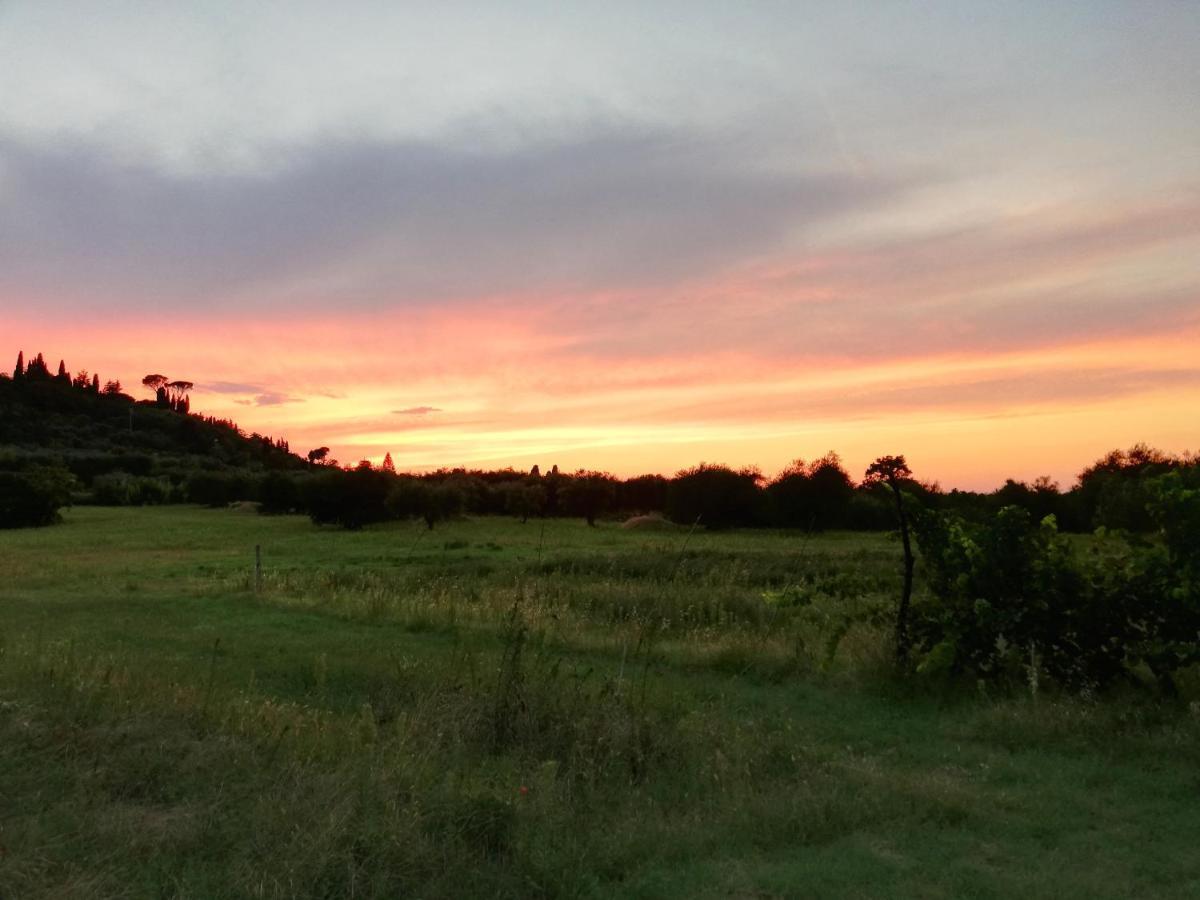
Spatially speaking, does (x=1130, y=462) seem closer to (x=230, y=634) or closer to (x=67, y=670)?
(x=230, y=634)

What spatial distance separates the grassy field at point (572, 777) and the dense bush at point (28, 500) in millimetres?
49107

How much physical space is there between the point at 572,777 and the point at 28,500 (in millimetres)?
59884

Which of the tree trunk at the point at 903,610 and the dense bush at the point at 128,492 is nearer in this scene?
the tree trunk at the point at 903,610

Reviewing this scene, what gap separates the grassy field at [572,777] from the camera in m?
5.09

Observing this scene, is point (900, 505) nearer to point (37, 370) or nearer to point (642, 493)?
point (642, 493)

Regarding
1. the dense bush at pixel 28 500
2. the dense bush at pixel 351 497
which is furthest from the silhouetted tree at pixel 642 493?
the dense bush at pixel 28 500

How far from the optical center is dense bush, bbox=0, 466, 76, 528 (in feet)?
184

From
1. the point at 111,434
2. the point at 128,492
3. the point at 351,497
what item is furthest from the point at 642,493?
the point at 111,434

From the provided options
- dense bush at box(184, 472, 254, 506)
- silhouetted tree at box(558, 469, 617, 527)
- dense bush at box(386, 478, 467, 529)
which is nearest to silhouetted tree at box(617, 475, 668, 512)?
silhouetted tree at box(558, 469, 617, 527)

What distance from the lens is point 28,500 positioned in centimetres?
5622

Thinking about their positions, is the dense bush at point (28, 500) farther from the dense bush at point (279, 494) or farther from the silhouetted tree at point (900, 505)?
the silhouetted tree at point (900, 505)

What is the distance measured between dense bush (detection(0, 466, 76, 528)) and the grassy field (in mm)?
49107

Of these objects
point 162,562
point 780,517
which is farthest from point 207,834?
point 780,517

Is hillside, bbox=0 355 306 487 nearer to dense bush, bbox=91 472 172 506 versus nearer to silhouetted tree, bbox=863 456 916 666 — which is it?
dense bush, bbox=91 472 172 506
